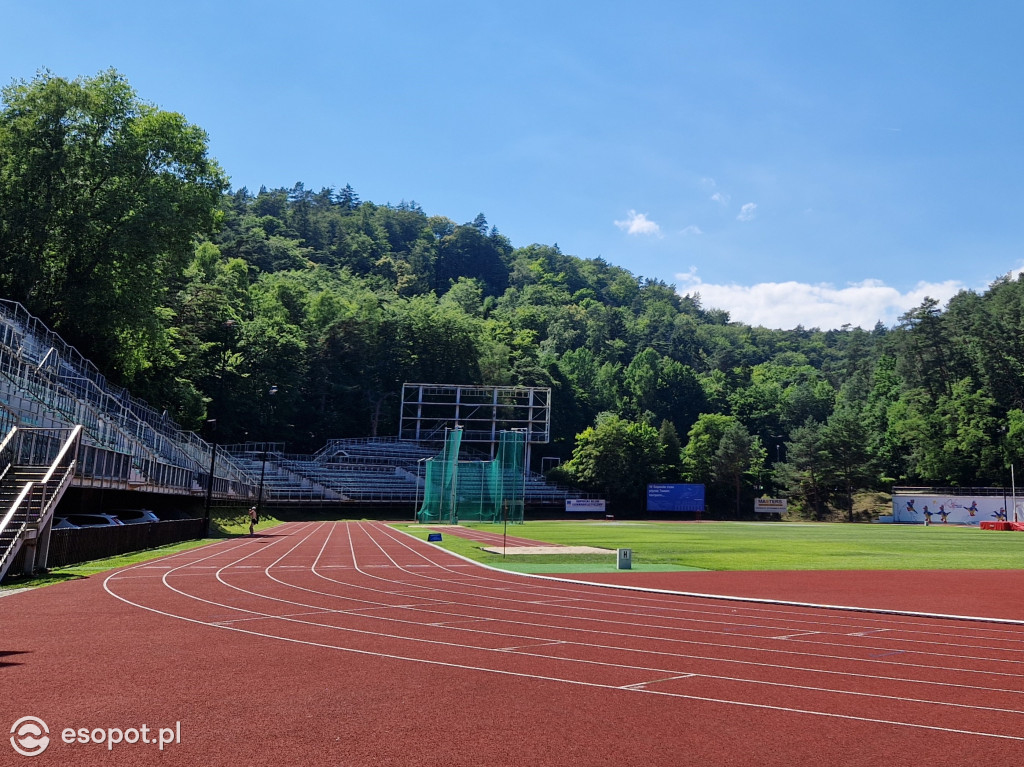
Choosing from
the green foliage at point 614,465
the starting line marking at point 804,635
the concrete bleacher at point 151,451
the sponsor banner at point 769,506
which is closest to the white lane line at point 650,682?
the starting line marking at point 804,635

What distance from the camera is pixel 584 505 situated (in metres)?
88.4

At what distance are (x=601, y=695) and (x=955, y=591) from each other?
1523 centimetres

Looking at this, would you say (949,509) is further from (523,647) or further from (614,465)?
(523,647)

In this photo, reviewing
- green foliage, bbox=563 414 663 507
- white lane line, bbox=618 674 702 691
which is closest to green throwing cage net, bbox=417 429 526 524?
green foliage, bbox=563 414 663 507

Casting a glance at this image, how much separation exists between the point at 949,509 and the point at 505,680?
8886cm

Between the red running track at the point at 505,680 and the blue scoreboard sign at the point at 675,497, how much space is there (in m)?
71.7

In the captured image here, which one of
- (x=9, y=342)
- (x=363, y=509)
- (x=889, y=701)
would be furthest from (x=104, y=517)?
(x=363, y=509)

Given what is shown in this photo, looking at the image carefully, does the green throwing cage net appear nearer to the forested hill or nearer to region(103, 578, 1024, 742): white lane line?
the forested hill

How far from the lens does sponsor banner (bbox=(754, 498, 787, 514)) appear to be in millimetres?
95688

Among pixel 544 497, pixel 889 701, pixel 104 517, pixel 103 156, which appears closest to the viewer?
pixel 889 701

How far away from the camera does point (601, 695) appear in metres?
9.23

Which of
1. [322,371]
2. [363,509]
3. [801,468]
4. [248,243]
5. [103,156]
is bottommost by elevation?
[363,509]

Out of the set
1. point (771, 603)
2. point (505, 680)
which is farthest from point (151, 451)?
point (505, 680)

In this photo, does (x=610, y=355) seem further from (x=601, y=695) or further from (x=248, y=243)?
(x=601, y=695)
